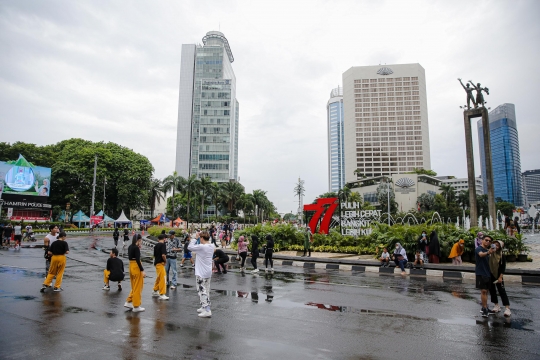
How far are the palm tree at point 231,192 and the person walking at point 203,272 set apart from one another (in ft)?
259

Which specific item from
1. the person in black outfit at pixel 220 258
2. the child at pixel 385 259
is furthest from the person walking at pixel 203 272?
the child at pixel 385 259

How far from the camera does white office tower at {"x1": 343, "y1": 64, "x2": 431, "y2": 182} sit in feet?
482

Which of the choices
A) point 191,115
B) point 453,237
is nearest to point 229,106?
point 191,115

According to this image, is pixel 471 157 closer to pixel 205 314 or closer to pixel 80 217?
pixel 205 314

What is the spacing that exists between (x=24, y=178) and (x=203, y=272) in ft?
180

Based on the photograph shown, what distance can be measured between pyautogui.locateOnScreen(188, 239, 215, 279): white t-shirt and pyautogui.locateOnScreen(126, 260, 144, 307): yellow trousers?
4.58ft

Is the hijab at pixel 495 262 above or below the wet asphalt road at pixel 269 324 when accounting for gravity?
above

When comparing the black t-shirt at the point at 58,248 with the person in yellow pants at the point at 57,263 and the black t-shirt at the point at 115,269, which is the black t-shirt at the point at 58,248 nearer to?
the person in yellow pants at the point at 57,263

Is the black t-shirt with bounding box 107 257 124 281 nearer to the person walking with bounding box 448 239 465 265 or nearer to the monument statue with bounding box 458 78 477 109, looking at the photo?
the person walking with bounding box 448 239 465 265

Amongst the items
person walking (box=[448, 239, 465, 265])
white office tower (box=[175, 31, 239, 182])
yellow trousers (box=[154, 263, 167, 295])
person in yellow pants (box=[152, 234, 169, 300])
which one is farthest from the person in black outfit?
white office tower (box=[175, 31, 239, 182])

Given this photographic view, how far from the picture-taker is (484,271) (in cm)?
774

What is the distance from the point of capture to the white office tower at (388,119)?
14700 centimetres

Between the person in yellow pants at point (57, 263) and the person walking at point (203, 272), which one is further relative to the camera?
the person in yellow pants at point (57, 263)

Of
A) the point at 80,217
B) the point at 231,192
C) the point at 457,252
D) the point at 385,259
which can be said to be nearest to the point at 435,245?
the point at 457,252
